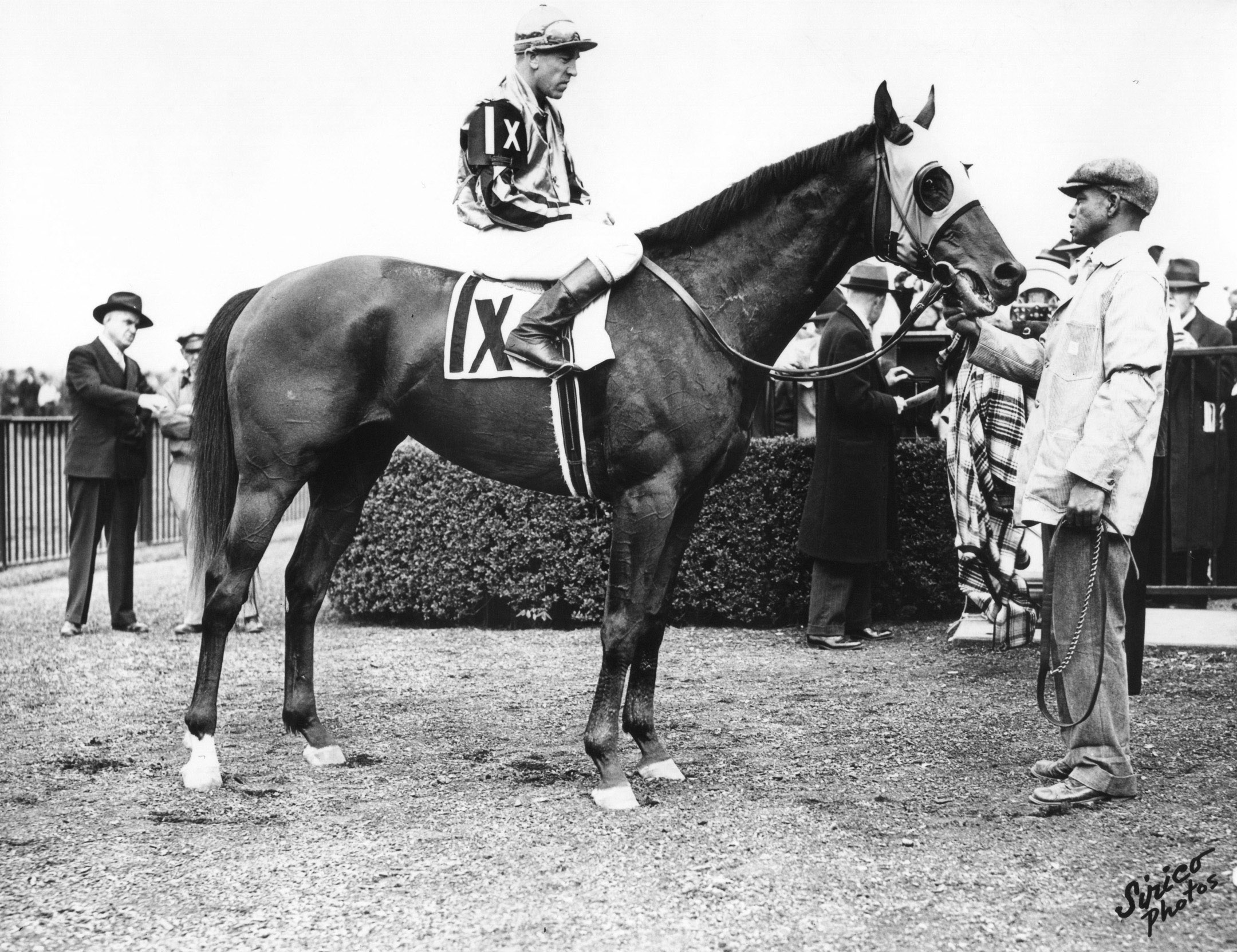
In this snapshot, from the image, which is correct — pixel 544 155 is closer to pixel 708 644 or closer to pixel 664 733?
pixel 664 733

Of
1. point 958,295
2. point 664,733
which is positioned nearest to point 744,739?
point 664,733

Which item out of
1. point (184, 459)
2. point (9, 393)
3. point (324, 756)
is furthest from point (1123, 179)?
point (9, 393)

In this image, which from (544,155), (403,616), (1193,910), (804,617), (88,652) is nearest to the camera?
(1193,910)

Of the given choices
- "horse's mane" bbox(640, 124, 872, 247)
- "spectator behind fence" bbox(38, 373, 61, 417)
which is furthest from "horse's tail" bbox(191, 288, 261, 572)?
"spectator behind fence" bbox(38, 373, 61, 417)

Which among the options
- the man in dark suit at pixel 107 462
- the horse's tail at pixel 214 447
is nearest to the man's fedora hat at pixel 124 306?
the man in dark suit at pixel 107 462

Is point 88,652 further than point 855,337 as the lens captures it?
Yes

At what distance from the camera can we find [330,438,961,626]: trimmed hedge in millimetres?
7633

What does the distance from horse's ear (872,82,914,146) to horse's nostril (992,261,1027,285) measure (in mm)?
562

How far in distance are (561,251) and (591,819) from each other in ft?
6.51

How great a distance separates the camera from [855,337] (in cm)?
694

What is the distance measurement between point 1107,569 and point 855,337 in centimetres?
319

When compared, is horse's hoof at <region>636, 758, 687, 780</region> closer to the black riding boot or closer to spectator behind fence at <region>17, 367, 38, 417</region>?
the black riding boot

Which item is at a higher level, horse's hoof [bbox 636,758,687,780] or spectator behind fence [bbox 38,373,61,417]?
spectator behind fence [bbox 38,373,61,417]

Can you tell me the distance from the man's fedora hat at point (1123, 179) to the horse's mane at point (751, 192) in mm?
752
